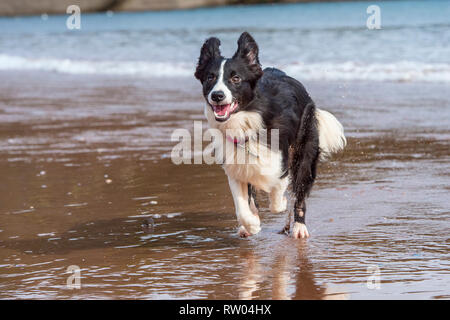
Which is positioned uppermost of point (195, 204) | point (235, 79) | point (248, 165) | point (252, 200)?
point (235, 79)

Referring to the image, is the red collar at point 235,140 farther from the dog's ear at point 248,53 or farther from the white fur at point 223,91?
the dog's ear at point 248,53

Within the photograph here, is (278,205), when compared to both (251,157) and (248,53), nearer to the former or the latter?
(251,157)

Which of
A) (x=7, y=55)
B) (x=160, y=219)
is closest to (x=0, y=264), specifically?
(x=160, y=219)

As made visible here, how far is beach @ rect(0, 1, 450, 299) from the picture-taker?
4812mm

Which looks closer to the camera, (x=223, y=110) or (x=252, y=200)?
(x=223, y=110)

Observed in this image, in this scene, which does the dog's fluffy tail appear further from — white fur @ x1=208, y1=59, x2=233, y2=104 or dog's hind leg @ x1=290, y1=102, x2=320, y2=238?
white fur @ x1=208, y1=59, x2=233, y2=104

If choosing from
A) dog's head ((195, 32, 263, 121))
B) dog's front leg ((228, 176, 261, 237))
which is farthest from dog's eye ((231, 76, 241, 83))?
dog's front leg ((228, 176, 261, 237))

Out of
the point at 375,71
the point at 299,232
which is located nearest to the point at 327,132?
the point at 299,232

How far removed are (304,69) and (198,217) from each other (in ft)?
36.7

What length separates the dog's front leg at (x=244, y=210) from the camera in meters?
5.66

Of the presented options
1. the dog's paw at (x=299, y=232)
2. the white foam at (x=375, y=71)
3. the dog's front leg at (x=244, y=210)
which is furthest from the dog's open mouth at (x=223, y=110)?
the white foam at (x=375, y=71)

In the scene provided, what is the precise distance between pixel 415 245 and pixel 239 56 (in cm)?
194

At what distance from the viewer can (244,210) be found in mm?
5691

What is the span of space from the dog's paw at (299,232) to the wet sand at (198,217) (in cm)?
7
